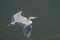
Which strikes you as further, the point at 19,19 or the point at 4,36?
the point at 4,36

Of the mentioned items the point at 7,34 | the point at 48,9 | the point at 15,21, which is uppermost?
the point at 48,9

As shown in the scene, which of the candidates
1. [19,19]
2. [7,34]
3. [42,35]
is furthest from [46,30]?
[19,19]

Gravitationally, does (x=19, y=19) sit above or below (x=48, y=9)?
below

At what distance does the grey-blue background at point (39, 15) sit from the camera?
2.19ft

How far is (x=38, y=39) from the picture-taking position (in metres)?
0.69

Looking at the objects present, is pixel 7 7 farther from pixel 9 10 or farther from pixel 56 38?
pixel 56 38

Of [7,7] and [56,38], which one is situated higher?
[7,7]

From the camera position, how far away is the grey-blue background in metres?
0.67

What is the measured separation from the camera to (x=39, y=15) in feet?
2.31

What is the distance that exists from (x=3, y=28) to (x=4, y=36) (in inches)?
1.7

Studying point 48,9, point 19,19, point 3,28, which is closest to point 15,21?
point 19,19

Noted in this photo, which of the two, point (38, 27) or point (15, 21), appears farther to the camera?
point (38, 27)

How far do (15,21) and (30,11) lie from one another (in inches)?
10.5

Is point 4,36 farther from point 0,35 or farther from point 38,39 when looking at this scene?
point 38,39
